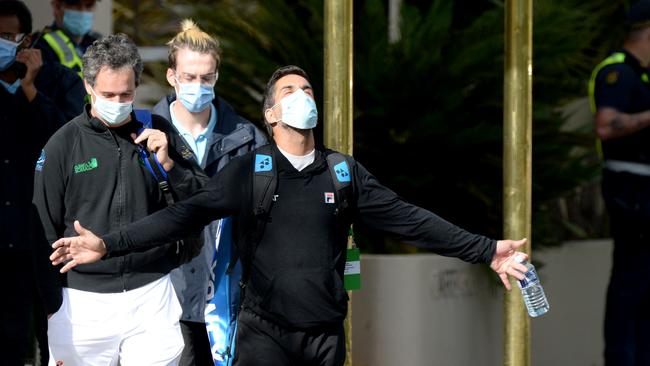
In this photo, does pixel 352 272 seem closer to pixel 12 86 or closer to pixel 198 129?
pixel 198 129

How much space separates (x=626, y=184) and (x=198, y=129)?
2494 mm

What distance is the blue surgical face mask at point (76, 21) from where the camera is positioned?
6164mm

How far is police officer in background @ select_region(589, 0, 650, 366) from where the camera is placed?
6520 mm

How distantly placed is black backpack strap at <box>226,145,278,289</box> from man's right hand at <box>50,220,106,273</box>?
48cm

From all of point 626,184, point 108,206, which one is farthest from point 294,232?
point 626,184

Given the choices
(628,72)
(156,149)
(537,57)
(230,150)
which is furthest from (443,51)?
(156,149)

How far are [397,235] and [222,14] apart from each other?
337 centimetres

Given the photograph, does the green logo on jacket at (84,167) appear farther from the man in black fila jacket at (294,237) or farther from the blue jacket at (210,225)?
the blue jacket at (210,225)

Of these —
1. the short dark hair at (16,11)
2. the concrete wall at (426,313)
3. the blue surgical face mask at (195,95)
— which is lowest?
the concrete wall at (426,313)

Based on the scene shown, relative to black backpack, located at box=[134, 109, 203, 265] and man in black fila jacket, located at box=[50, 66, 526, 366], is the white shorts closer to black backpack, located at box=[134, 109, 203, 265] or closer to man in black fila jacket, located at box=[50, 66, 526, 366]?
black backpack, located at box=[134, 109, 203, 265]

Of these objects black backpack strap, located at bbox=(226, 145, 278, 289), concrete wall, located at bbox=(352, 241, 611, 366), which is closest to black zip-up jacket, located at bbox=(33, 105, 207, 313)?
black backpack strap, located at bbox=(226, 145, 278, 289)

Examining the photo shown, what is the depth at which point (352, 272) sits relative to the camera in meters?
4.79

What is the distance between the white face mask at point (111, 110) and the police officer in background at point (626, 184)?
2.91 meters

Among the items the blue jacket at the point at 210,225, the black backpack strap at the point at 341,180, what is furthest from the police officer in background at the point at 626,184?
the black backpack strap at the point at 341,180
